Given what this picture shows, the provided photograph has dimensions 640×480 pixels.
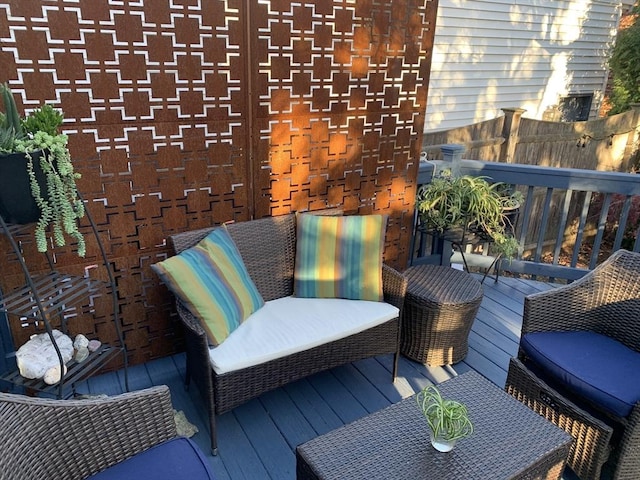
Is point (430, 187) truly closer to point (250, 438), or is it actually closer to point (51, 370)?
point (250, 438)

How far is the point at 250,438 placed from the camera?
229cm

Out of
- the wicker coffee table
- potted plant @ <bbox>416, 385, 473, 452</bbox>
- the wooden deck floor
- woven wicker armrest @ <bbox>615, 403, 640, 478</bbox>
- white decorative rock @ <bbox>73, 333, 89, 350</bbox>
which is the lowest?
the wooden deck floor

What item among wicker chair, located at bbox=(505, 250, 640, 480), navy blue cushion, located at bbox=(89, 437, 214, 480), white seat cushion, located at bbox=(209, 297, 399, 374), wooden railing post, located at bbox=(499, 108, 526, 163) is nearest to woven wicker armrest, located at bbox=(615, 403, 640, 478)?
wicker chair, located at bbox=(505, 250, 640, 480)

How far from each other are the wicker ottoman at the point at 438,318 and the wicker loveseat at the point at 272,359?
0.22 meters

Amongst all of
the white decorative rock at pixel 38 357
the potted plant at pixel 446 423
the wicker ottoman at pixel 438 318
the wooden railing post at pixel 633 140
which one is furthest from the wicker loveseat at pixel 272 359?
the wooden railing post at pixel 633 140

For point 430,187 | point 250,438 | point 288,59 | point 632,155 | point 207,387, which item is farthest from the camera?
point 632,155

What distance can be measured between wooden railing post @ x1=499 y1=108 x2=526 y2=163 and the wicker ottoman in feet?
12.8

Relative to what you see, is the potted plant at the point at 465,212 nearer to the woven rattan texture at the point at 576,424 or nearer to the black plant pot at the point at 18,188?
the woven rattan texture at the point at 576,424

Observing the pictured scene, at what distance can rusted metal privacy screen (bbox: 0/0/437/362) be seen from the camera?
2182mm

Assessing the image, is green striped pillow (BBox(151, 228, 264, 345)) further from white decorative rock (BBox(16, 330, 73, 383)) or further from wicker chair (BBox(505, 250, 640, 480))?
wicker chair (BBox(505, 250, 640, 480))

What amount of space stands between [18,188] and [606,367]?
2.50 metres

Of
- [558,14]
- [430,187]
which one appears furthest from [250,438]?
[558,14]

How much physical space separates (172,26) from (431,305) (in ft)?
6.53

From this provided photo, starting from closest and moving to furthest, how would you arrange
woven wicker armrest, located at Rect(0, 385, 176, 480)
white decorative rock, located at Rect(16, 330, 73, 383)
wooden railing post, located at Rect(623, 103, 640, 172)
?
1. woven wicker armrest, located at Rect(0, 385, 176, 480)
2. white decorative rock, located at Rect(16, 330, 73, 383)
3. wooden railing post, located at Rect(623, 103, 640, 172)
